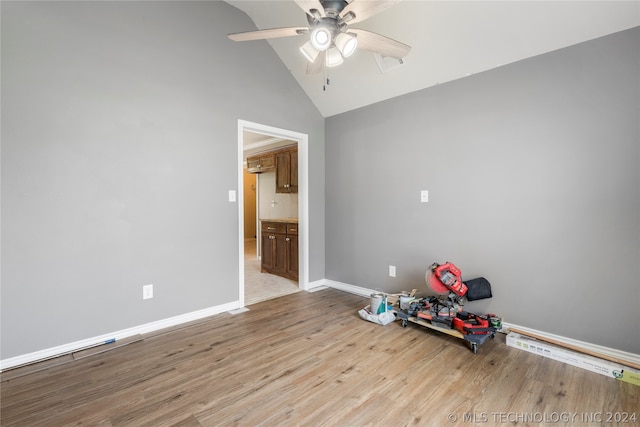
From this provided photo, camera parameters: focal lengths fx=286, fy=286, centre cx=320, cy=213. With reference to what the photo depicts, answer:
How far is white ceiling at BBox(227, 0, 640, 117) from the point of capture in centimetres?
203

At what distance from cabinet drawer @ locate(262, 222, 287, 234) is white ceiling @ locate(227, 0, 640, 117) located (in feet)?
6.99

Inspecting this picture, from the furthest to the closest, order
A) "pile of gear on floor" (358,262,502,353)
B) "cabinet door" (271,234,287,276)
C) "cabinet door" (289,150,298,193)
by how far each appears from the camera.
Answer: "cabinet door" (289,150,298,193) < "cabinet door" (271,234,287,276) < "pile of gear on floor" (358,262,502,353)

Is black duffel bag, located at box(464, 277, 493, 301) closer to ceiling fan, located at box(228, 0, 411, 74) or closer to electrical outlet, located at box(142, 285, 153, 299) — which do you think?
ceiling fan, located at box(228, 0, 411, 74)

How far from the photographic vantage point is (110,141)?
237cm

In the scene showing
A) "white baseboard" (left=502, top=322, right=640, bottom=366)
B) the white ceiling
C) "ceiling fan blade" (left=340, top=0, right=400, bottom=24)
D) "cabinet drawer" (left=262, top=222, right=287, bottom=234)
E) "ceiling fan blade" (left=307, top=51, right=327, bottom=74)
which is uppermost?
the white ceiling

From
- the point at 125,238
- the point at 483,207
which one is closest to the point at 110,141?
the point at 125,238

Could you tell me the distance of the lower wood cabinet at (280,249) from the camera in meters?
4.30

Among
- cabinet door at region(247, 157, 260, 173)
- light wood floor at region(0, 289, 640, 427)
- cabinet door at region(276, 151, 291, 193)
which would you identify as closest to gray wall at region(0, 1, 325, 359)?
light wood floor at region(0, 289, 640, 427)

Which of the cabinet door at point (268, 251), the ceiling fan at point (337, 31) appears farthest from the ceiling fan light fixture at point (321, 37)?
the cabinet door at point (268, 251)

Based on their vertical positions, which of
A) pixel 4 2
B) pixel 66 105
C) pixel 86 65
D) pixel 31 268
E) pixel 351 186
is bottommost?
pixel 31 268

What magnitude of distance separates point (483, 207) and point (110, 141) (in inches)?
131

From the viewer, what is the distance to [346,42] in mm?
1899

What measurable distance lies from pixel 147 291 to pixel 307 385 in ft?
5.61

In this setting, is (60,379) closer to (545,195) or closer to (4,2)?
(4,2)
